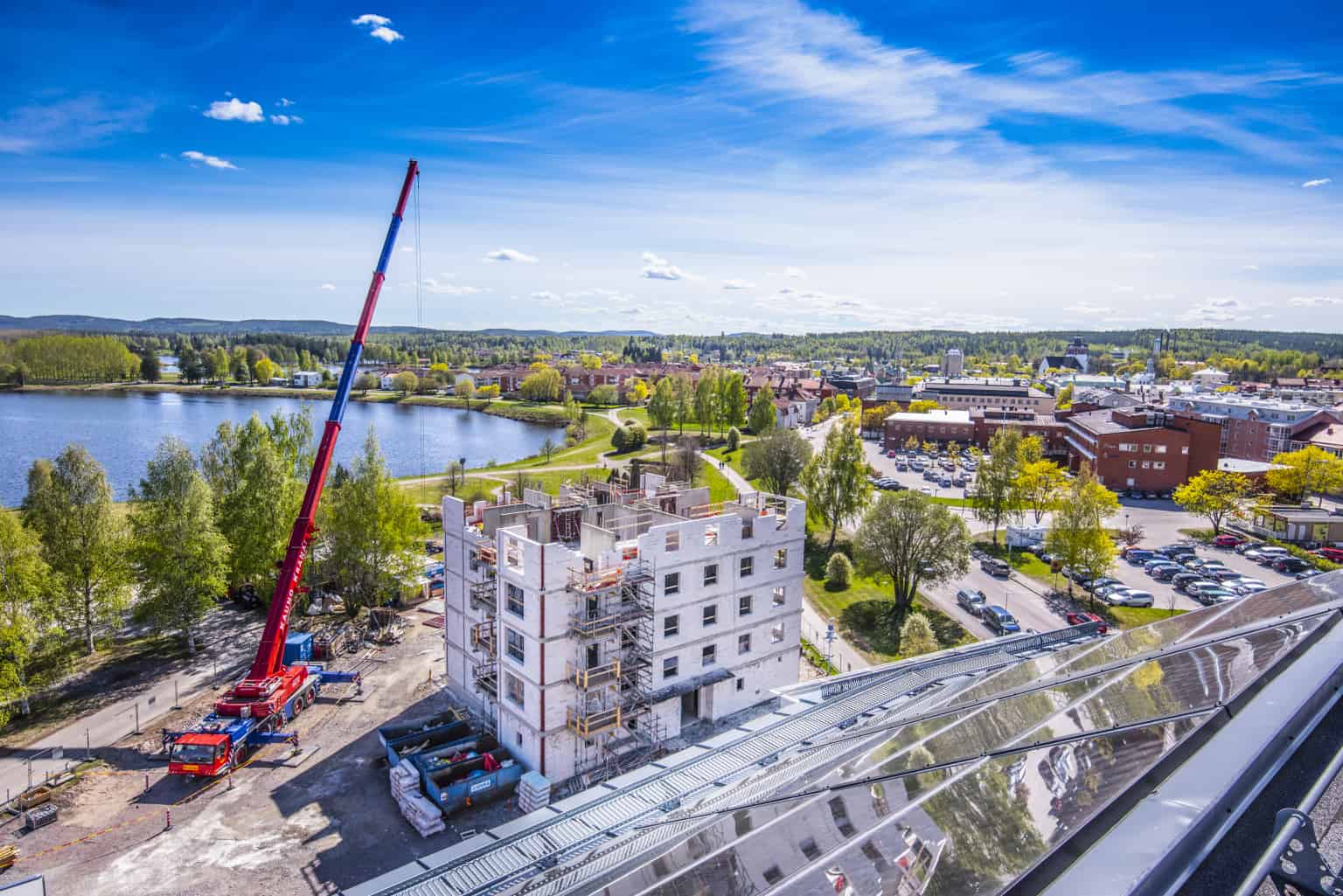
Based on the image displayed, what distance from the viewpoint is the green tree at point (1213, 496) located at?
161 feet

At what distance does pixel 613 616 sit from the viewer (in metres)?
22.6

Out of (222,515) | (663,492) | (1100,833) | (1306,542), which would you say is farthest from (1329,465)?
(222,515)

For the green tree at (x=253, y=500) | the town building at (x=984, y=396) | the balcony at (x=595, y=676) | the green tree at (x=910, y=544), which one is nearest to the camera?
the balcony at (x=595, y=676)

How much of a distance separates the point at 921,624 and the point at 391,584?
24.5m

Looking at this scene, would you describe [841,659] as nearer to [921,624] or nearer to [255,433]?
[921,624]

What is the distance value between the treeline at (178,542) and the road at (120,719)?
1.57 metres

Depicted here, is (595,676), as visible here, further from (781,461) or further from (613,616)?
(781,461)

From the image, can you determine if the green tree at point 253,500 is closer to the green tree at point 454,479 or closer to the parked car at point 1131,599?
the green tree at point 454,479

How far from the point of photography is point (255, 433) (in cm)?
3762

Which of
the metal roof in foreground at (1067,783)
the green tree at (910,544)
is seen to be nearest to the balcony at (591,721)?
the metal roof in foreground at (1067,783)

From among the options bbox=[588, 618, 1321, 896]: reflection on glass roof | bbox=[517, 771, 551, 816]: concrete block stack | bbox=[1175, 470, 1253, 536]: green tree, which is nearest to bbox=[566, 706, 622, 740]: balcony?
bbox=[517, 771, 551, 816]: concrete block stack

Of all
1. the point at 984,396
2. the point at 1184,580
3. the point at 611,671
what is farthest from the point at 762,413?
the point at 611,671

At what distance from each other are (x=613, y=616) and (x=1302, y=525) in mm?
49360

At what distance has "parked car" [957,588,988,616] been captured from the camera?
36625 mm
